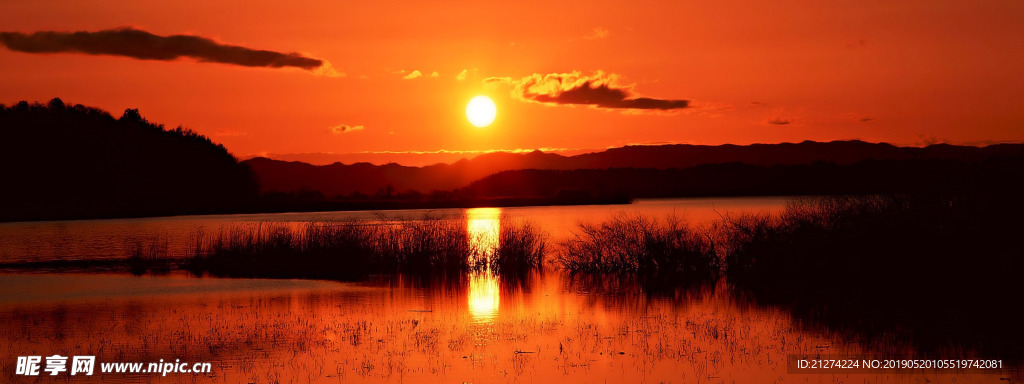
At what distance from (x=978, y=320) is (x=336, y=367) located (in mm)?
13100

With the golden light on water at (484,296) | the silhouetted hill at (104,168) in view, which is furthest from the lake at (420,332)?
the silhouetted hill at (104,168)

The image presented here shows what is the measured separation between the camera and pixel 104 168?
10131cm

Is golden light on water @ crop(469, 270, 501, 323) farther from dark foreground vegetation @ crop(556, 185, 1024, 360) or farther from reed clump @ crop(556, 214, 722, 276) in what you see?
dark foreground vegetation @ crop(556, 185, 1024, 360)

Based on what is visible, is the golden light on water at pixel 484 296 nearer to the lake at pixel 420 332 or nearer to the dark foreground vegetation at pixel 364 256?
the lake at pixel 420 332

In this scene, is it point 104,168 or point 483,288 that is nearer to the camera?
point 483,288

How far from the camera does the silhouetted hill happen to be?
9338cm

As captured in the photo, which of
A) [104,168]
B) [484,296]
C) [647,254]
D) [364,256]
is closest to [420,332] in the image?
[484,296]

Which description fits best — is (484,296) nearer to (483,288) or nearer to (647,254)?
(483,288)

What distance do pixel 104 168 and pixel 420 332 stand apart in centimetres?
9502

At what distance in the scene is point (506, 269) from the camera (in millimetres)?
31344

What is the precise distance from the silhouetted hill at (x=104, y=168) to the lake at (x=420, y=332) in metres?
70.2

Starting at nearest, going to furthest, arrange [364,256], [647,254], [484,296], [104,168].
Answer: [484,296] → [647,254] → [364,256] → [104,168]

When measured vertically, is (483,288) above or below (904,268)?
below

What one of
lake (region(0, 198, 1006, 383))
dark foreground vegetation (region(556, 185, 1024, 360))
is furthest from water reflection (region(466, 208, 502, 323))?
dark foreground vegetation (region(556, 185, 1024, 360))
